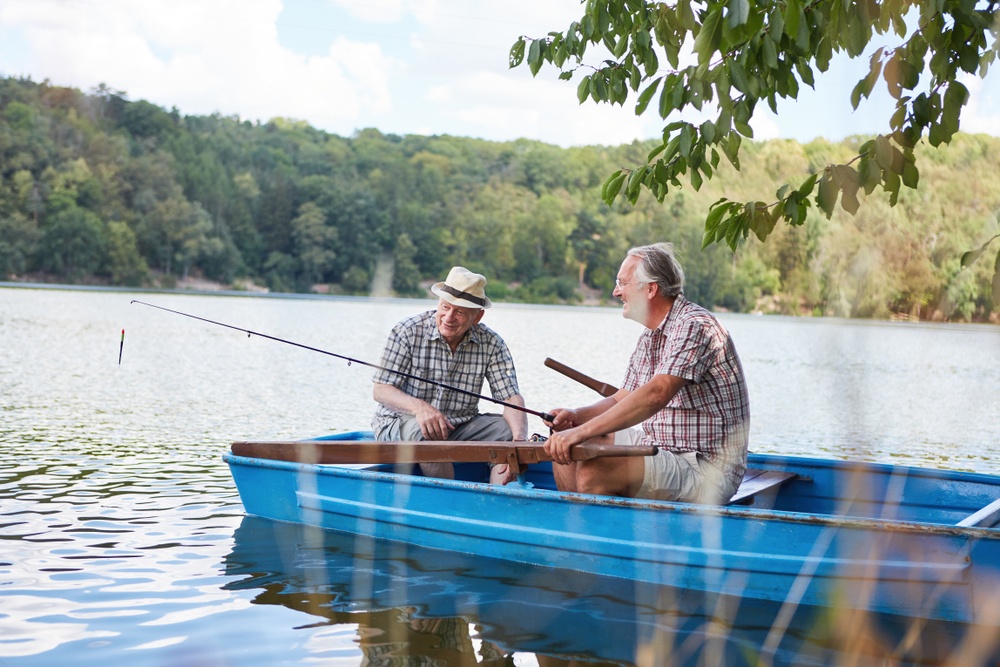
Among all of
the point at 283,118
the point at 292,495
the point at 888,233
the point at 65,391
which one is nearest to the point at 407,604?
the point at 292,495

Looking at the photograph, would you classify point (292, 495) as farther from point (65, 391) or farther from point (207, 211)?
point (207, 211)

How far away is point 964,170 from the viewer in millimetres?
3559

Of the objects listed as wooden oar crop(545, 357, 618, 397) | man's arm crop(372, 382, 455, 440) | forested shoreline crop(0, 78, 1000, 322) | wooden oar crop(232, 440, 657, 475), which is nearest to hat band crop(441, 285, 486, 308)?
wooden oar crop(545, 357, 618, 397)

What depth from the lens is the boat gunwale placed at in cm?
437

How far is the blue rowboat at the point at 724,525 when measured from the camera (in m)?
4.50

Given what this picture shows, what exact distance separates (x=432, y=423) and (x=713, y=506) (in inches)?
68.7

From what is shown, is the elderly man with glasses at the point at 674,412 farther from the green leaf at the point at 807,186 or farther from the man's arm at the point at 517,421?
the green leaf at the point at 807,186

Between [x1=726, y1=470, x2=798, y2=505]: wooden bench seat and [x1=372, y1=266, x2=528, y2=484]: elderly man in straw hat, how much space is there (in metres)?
1.21

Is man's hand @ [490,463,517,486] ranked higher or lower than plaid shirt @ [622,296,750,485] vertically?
lower

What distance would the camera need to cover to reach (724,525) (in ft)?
15.7

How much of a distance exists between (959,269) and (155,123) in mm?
96795

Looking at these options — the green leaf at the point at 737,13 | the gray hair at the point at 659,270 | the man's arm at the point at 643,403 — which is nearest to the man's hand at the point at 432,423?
the man's arm at the point at 643,403

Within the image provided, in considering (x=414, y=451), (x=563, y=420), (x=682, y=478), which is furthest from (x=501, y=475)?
(x=682, y=478)

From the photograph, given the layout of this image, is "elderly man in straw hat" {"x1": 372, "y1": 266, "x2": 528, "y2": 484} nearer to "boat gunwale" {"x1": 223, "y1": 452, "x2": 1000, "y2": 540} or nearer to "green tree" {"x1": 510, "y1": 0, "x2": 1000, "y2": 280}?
"boat gunwale" {"x1": 223, "y1": 452, "x2": 1000, "y2": 540}
